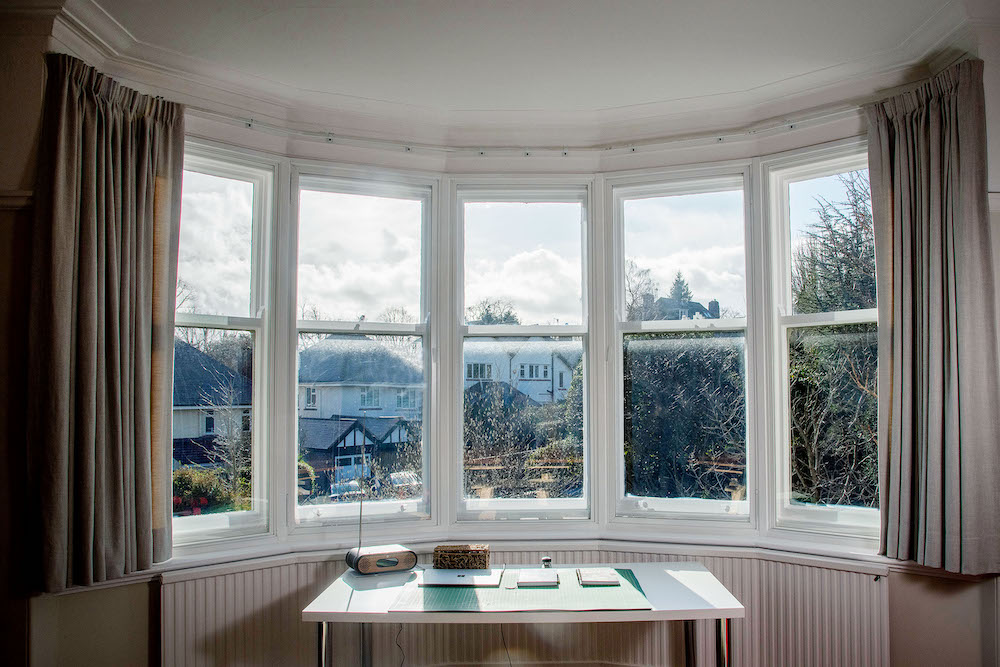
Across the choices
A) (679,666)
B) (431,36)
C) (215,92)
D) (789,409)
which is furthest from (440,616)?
(215,92)

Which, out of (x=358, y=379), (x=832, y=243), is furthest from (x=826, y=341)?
(x=358, y=379)

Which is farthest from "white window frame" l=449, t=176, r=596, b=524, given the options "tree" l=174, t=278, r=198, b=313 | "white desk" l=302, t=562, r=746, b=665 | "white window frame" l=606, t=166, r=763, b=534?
"tree" l=174, t=278, r=198, b=313

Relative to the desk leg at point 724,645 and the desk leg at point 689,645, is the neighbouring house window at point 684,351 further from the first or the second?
the desk leg at point 724,645

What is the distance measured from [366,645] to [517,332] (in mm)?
1645

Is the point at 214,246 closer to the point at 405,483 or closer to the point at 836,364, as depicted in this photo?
the point at 405,483

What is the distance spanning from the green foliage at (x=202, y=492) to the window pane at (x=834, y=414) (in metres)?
2.61

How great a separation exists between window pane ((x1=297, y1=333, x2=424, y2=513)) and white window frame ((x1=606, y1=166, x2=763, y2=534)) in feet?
3.32

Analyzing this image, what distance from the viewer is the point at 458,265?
339cm

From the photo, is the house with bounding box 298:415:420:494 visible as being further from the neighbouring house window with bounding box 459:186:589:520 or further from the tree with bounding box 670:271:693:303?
the tree with bounding box 670:271:693:303

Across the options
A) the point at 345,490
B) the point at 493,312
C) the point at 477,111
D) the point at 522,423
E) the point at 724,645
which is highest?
the point at 477,111

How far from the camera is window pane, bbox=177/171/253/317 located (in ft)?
9.53

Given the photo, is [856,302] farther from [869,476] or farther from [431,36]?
[431,36]

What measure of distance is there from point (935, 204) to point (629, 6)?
1420mm

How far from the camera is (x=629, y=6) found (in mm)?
2328
